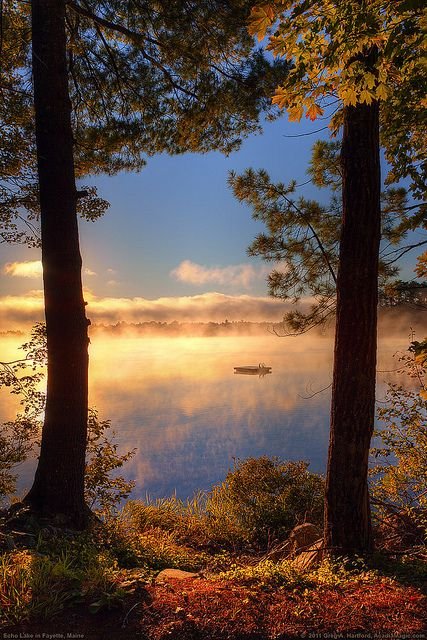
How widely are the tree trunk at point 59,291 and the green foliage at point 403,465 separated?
443 centimetres

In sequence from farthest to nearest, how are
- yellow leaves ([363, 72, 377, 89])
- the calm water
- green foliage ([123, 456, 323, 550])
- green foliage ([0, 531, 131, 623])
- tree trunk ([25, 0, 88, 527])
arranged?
the calm water, green foliage ([123, 456, 323, 550]), tree trunk ([25, 0, 88, 527]), yellow leaves ([363, 72, 377, 89]), green foliage ([0, 531, 131, 623])

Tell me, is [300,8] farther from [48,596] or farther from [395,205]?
[395,205]

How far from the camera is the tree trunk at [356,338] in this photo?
188 inches

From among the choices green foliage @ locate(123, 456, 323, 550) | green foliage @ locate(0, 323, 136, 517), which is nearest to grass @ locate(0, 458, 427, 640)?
green foliage @ locate(0, 323, 136, 517)

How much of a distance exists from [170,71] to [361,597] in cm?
983

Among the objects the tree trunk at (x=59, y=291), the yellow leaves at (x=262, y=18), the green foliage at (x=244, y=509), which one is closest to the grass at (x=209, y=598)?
the tree trunk at (x=59, y=291)

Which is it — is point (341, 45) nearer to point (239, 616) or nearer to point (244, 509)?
point (239, 616)

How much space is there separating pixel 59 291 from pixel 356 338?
3971mm

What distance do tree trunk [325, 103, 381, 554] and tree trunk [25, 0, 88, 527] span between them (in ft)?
11.2

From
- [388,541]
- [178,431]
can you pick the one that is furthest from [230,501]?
[178,431]

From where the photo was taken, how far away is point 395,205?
7.89 m

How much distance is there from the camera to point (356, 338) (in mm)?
4785

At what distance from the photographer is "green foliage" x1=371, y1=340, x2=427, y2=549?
602 cm

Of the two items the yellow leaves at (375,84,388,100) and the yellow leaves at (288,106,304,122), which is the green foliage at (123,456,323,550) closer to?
the yellow leaves at (288,106,304,122)
